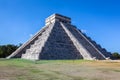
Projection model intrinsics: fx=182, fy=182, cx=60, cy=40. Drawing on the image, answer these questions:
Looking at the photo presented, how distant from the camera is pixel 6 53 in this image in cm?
4059

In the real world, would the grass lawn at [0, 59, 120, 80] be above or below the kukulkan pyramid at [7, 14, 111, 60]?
below

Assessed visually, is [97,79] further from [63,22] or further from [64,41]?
[63,22]

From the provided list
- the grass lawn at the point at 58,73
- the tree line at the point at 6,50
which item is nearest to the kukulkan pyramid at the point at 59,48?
the tree line at the point at 6,50

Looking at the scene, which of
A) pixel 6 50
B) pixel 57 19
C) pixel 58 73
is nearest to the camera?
pixel 58 73

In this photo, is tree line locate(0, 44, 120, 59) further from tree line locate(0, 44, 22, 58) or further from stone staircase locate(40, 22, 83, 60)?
stone staircase locate(40, 22, 83, 60)

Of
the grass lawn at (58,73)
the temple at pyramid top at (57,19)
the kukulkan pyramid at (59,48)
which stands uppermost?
the temple at pyramid top at (57,19)

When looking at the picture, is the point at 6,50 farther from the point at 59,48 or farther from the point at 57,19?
the point at 59,48

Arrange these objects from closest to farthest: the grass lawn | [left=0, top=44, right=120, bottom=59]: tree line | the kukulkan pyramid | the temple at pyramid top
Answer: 1. the grass lawn
2. the kukulkan pyramid
3. the temple at pyramid top
4. [left=0, top=44, right=120, bottom=59]: tree line

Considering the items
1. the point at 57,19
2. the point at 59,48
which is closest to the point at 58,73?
the point at 59,48

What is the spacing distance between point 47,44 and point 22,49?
775 centimetres

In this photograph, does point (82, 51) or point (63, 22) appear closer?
point (82, 51)

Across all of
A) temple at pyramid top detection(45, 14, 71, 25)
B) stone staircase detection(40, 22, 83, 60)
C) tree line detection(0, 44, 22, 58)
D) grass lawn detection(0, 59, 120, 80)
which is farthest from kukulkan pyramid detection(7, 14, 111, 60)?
grass lawn detection(0, 59, 120, 80)

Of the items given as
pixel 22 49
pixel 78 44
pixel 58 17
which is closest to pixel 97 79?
pixel 78 44

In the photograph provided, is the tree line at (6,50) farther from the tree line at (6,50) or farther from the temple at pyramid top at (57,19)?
the temple at pyramid top at (57,19)
